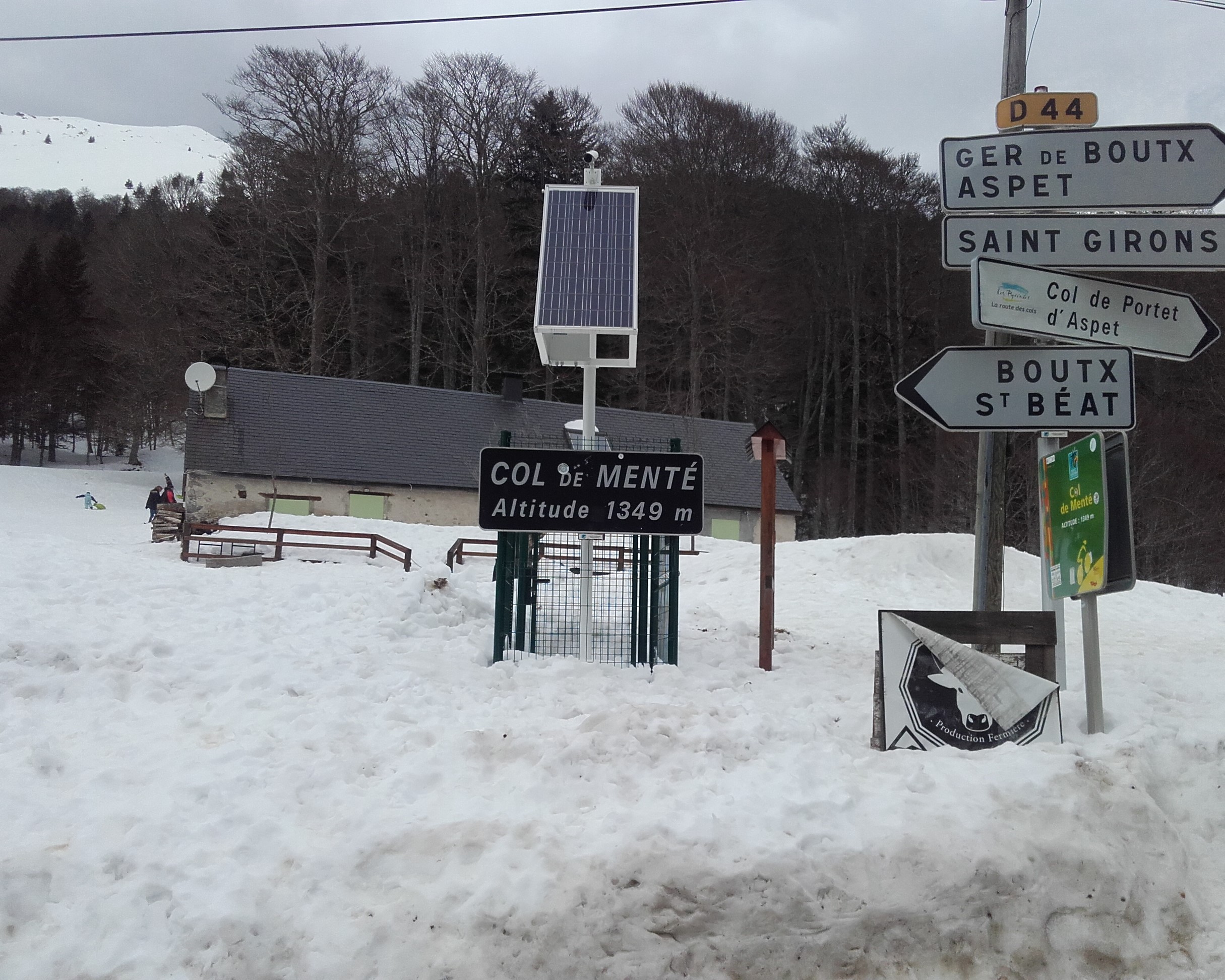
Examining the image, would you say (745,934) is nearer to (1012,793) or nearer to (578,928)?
(578,928)

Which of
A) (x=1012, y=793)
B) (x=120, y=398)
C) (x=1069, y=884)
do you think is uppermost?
(x=120, y=398)

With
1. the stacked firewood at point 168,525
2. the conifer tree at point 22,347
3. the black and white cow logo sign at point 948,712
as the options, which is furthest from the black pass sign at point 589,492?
the conifer tree at point 22,347

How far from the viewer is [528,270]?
3716cm

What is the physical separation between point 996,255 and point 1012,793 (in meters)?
3.62

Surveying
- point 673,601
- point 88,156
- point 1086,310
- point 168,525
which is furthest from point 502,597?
point 88,156

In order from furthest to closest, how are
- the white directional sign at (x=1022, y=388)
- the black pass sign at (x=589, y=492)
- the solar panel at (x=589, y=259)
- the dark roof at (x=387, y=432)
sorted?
1. the dark roof at (x=387, y=432)
2. the solar panel at (x=589, y=259)
3. the black pass sign at (x=589, y=492)
4. the white directional sign at (x=1022, y=388)

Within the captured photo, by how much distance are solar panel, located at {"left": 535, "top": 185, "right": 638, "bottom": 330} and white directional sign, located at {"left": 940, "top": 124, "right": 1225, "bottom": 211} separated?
281 cm

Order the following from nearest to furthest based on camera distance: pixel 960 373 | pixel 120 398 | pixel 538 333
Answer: pixel 960 373 → pixel 538 333 → pixel 120 398

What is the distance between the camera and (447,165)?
38125 millimetres

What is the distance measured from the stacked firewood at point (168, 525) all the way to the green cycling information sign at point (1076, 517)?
19785 mm

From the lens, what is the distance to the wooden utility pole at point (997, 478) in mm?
7734

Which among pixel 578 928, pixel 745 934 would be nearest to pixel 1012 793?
pixel 745 934

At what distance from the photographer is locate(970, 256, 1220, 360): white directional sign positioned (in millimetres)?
5914

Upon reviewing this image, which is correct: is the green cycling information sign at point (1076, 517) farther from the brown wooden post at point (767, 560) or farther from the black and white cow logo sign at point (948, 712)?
the brown wooden post at point (767, 560)
